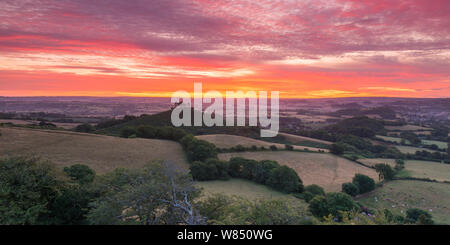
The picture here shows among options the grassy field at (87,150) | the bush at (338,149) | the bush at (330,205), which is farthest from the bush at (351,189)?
the bush at (338,149)

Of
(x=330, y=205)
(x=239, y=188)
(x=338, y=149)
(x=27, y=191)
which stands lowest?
(x=239, y=188)

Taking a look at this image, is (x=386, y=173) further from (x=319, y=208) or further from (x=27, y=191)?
(x=27, y=191)

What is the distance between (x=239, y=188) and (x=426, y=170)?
126ft

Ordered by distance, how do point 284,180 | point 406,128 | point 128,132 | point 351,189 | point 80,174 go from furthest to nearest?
point 406,128, point 128,132, point 351,189, point 284,180, point 80,174

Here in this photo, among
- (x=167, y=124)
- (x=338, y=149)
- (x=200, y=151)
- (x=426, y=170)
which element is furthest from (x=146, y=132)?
(x=426, y=170)

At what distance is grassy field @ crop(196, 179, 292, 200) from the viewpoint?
26.2 m

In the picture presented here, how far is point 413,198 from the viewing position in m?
29.8

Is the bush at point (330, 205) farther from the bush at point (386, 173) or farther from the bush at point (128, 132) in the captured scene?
the bush at point (128, 132)

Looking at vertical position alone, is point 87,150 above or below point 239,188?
above
